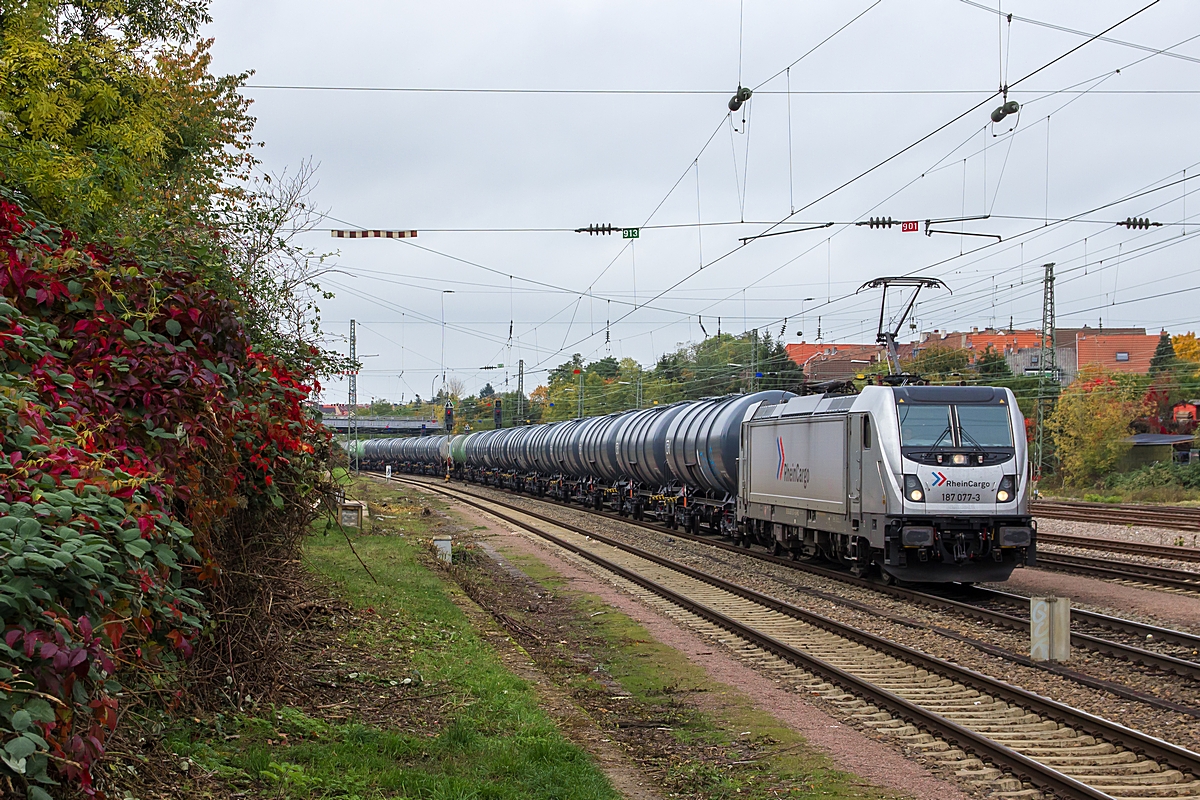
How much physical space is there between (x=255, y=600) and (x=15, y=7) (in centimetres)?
683

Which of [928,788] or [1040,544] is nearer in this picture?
[928,788]

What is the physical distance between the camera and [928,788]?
6730mm

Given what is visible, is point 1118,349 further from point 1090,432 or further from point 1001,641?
point 1001,641

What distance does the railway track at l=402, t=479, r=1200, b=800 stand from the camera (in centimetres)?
685

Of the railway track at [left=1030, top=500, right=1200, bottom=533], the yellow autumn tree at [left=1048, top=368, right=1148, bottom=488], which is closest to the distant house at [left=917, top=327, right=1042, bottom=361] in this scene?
the yellow autumn tree at [left=1048, top=368, right=1148, bottom=488]

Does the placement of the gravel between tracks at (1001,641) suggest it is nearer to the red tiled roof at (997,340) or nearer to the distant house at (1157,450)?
the distant house at (1157,450)

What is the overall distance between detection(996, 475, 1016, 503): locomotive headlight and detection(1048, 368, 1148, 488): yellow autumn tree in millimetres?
40046

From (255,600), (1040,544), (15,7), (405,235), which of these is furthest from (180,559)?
(1040,544)

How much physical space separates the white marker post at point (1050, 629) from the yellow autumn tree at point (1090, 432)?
4413 centimetres

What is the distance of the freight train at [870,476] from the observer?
14273mm

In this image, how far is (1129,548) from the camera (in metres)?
21.0

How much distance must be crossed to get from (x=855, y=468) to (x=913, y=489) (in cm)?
133

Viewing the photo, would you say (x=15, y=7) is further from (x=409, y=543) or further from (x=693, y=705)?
(x=409, y=543)

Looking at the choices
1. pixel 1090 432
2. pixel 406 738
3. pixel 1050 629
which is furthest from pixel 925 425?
pixel 1090 432
